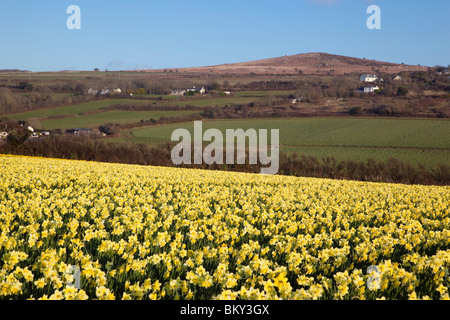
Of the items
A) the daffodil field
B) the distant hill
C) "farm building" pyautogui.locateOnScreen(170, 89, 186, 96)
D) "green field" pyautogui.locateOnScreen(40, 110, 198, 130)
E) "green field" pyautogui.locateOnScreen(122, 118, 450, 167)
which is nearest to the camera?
the daffodil field

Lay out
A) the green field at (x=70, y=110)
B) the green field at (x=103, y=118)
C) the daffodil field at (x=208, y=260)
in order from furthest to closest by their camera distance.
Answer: the green field at (x=70, y=110) < the green field at (x=103, y=118) < the daffodil field at (x=208, y=260)

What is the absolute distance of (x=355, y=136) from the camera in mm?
56594

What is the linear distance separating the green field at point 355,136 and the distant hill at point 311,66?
93.8 metres

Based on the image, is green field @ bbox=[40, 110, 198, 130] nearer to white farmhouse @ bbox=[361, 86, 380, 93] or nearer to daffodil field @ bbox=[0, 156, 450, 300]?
white farmhouse @ bbox=[361, 86, 380, 93]

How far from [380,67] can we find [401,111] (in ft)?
341

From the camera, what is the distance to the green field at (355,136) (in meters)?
45.8

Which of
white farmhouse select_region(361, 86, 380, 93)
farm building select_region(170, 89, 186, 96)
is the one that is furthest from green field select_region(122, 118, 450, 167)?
farm building select_region(170, 89, 186, 96)

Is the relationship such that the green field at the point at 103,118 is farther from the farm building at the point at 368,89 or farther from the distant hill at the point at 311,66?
the distant hill at the point at 311,66

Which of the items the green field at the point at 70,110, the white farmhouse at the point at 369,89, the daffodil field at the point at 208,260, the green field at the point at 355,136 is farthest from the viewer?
the white farmhouse at the point at 369,89

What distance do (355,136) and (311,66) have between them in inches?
5032

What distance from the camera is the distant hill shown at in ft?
530

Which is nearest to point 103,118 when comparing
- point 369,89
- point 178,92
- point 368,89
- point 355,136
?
point 178,92

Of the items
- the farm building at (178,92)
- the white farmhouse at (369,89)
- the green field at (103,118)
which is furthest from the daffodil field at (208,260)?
the farm building at (178,92)

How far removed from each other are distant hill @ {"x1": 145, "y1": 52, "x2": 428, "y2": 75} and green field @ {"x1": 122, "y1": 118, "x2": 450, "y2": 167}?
9377cm
